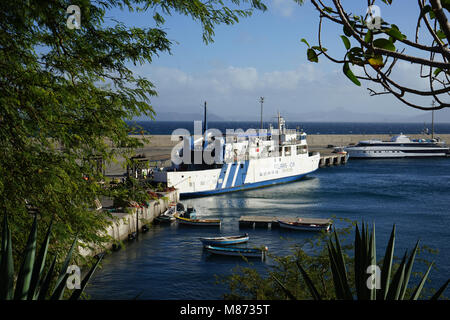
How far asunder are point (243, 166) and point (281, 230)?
15966mm

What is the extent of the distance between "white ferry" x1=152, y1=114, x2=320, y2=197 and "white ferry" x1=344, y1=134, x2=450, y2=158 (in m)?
27.7

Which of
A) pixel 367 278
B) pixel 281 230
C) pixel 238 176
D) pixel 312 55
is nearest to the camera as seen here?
pixel 312 55

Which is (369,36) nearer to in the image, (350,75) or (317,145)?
(350,75)

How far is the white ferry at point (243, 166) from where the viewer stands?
36.3 meters

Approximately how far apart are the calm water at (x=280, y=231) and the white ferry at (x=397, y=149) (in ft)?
63.2

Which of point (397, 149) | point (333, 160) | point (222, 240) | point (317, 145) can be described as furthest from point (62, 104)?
point (317, 145)

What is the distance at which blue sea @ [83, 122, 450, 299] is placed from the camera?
1606 cm

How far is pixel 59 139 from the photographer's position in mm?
6277

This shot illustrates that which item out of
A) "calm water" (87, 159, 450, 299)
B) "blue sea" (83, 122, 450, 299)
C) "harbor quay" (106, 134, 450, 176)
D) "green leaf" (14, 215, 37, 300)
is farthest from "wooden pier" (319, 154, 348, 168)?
"green leaf" (14, 215, 37, 300)

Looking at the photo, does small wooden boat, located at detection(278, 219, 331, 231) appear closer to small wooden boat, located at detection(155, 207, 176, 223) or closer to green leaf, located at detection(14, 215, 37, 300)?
small wooden boat, located at detection(155, 207, 176, 223)

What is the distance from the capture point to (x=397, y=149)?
2918 inches

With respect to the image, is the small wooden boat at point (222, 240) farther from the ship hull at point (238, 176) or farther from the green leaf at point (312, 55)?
the green leaf at point (312, 55)
